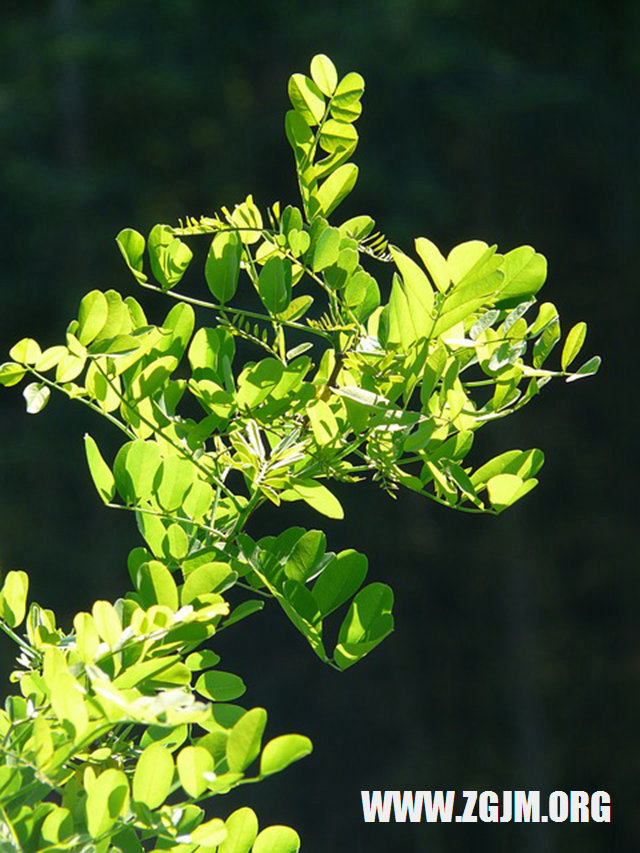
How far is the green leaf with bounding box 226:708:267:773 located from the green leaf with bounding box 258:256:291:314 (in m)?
0.18

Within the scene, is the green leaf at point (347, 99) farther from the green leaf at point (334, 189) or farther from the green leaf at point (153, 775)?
the green leaf at point (153, 775)

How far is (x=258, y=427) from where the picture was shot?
0.46m

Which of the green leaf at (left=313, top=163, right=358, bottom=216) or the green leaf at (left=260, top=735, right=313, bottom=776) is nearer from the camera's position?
the green leaf at (left=260, top=735, right=313, bottom=776)

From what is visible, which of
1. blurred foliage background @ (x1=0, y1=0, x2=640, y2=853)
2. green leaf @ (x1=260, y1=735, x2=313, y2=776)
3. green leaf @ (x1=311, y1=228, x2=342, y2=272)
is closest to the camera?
green leaf @ (x1=260, y1=735, x2=313, y2=776)

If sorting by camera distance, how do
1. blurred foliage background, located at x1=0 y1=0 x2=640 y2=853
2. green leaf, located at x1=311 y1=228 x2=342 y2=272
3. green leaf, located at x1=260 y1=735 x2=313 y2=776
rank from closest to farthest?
green leaf, located at x1=260 y1=735 x2=313 y2=776 < green leaf, located at x1=311 y1=228 x2=342 y2=272 < blurred foliage background, located at x1=0 y1=0 x2=640 y2=853

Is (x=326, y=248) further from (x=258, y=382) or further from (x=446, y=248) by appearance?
(x=446, y=248)

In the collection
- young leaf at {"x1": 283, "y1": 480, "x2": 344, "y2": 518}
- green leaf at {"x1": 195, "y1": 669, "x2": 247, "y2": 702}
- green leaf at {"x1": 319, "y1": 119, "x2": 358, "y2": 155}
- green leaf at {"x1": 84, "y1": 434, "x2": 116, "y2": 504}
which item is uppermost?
green leaf at {"x1": 319, "y1": 119, "x2": 358, "y2": 155}

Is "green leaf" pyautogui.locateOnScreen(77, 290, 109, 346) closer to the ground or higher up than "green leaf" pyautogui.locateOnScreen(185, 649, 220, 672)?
higher up

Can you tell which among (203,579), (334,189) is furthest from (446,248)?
(203,579)

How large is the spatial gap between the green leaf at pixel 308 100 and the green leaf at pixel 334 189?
3 cm

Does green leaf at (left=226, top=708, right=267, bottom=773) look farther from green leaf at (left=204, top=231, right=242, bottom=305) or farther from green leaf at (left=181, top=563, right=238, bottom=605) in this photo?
green leaf at (left=204, top=231, right=242, bottom=305)

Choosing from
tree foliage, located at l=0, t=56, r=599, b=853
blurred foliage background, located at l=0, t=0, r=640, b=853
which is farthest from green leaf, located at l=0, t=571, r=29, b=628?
blurred foliage background, located at l=0, t=0, r=640, b=853

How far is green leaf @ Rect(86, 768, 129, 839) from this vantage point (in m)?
0.36

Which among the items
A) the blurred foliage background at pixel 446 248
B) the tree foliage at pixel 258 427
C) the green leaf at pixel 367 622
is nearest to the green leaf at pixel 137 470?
the tree foliage at pixel 258 427
